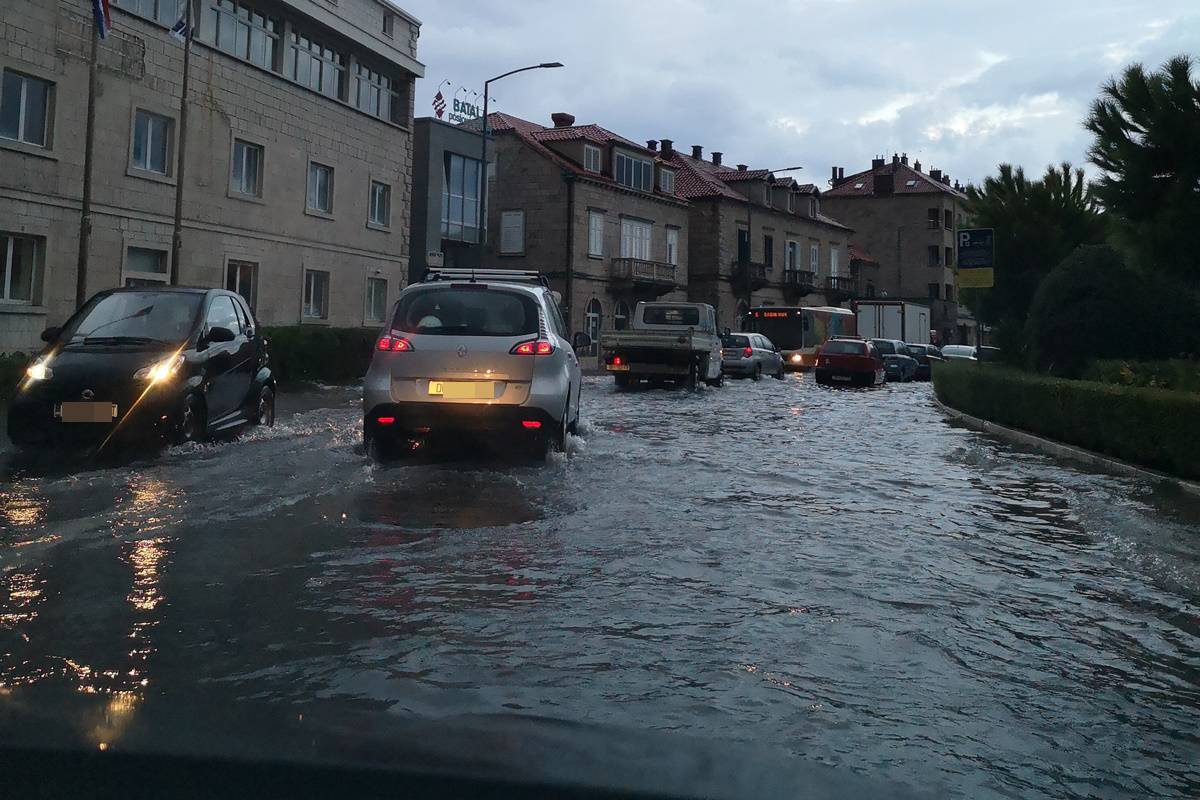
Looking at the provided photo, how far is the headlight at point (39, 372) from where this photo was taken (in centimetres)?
1090

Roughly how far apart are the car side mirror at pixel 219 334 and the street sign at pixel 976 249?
15.9m

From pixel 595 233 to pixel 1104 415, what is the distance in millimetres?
40411

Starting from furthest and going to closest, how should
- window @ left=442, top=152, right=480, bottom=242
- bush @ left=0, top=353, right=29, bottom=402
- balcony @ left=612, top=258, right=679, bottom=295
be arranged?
balcony @ left=612, top=258, right=679, bottom=295 → window @ left=442, top=152, right=480, bottom=242 → bush @ left=0, top=353, right=29, bottom=402

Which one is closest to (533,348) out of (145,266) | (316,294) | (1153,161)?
(1153,161)

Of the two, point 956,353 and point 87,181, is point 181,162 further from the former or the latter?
point 956,353

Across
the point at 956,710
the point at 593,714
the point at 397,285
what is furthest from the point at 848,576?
the point at 397,285

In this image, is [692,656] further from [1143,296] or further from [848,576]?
[1143,296]

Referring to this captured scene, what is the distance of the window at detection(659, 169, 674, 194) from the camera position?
59.2 m

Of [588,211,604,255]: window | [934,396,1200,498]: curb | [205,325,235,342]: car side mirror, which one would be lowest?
[934,396,1200,498]: curb

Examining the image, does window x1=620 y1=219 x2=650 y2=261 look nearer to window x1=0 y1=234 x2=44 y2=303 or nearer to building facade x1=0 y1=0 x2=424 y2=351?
building facade x1=0 y1=0 x2=424 y2=351

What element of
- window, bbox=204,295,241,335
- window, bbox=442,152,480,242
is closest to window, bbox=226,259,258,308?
window, bbox=442,152,480,242

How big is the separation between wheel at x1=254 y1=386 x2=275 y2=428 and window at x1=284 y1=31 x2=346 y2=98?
18.5 metres

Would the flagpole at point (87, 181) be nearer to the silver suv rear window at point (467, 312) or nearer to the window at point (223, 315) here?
the window at point (223, 315)

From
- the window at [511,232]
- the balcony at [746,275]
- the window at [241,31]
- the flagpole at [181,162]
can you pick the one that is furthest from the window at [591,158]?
the flagpole at [181,162]
